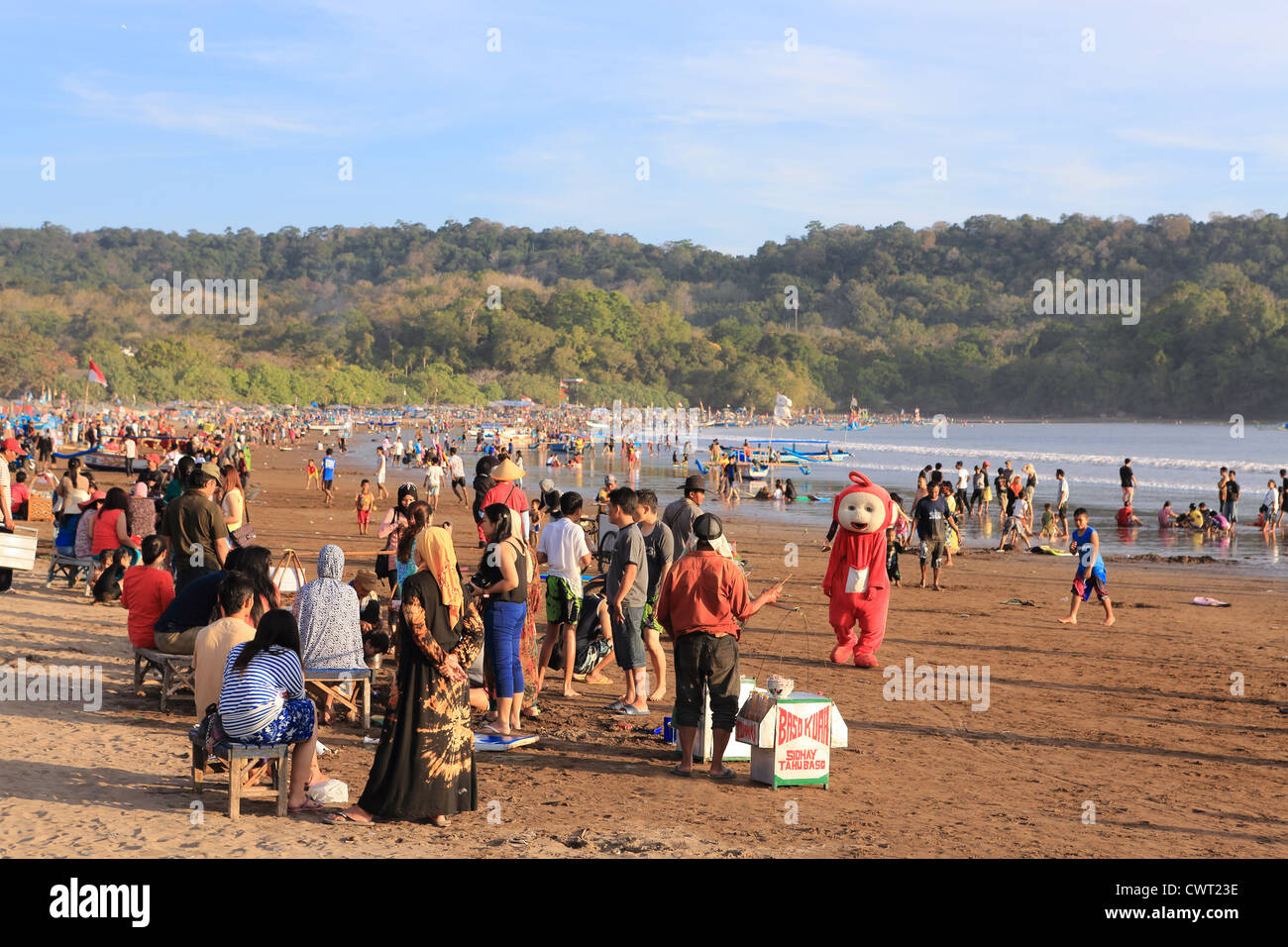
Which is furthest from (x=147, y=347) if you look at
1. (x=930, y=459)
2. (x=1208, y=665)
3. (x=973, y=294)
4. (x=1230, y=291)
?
(x=973, y=294)

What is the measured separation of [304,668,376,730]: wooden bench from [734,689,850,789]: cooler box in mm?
2482

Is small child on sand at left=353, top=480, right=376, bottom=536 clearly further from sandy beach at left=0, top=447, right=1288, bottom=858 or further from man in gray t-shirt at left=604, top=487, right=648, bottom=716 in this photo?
man in gray t-shirt at left=604, top=487, right=648, bottom=716

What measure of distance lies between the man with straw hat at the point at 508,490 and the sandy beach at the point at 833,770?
1593mm

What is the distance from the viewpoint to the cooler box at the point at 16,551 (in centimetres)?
1152

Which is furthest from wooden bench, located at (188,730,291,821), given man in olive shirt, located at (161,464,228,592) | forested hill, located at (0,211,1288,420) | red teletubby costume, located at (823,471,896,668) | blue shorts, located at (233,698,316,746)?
forested hill, located at (0,211,1288,420)

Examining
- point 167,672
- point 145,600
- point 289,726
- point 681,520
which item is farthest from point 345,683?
point 681,520

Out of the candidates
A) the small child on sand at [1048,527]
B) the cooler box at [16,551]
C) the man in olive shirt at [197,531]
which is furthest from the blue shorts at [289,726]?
the small child on sand at [1048,527]

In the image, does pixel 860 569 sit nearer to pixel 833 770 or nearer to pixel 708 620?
pixel 833 770

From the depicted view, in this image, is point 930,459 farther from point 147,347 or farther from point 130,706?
point 147,347

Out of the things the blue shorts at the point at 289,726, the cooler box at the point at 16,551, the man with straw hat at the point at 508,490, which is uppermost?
the man with straw hat at the point at 508,490

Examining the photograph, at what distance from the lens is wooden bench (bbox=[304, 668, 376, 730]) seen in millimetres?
7062

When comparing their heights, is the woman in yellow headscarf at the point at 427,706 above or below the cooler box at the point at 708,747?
above

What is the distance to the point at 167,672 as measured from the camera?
762 cm

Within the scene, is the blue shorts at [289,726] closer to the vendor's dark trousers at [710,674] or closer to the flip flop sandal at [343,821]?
the flip flop sandal at [343,821]
